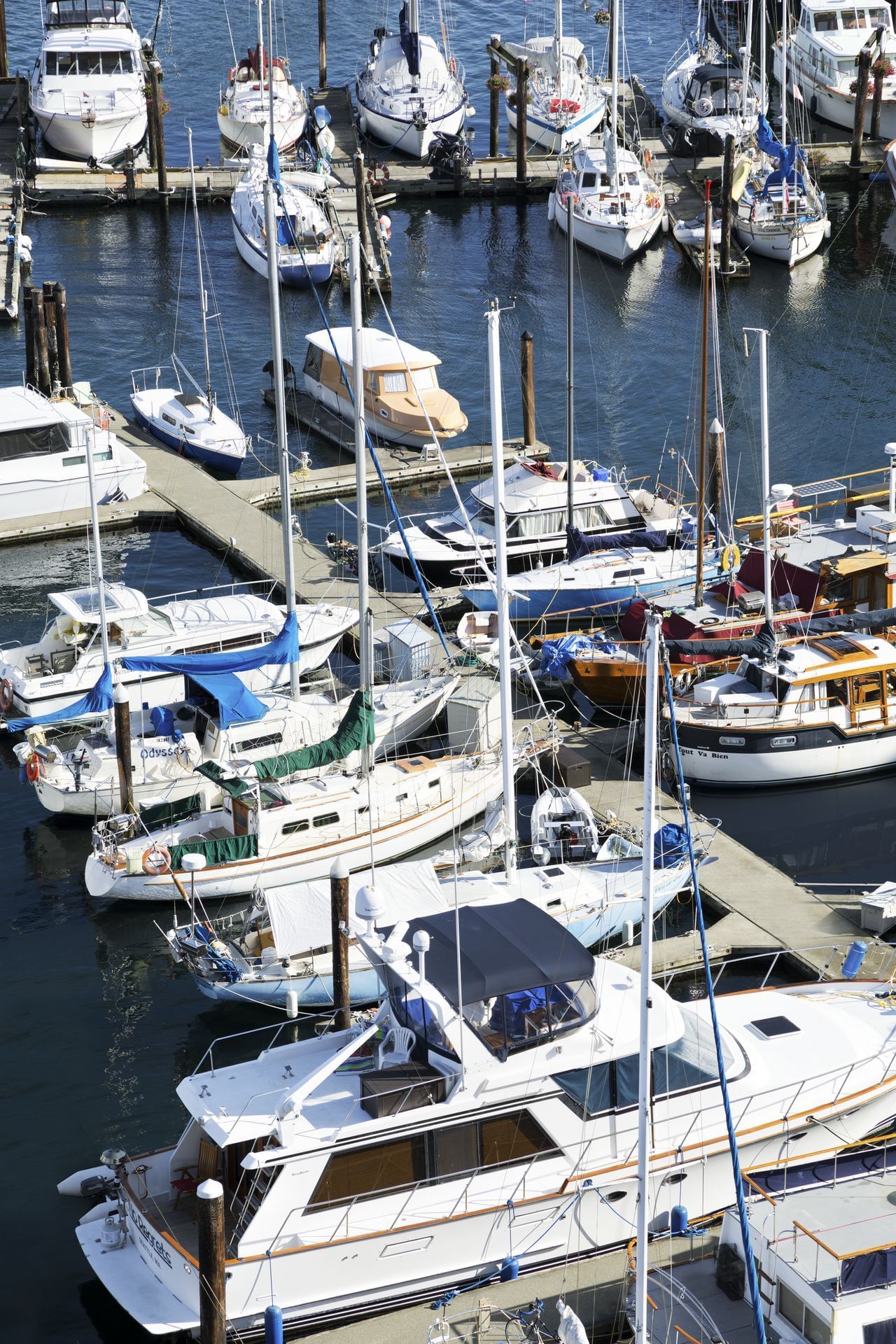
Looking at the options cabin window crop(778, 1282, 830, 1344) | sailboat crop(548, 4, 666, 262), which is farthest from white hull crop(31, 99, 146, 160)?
cabin window crop(778, 1282, 830, 1344)

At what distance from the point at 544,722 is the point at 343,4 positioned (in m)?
68.9

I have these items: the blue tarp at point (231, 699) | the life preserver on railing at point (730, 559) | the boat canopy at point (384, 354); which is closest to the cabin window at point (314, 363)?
the boat canopy at point (384, 354)

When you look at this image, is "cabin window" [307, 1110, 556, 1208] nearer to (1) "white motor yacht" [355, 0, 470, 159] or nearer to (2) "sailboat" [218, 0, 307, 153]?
(2) "sailboat" [218, 0, 307, 153]

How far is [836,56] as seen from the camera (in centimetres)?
7319

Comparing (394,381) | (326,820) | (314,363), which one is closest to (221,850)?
(326,820)

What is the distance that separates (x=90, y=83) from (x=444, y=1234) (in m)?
58.8

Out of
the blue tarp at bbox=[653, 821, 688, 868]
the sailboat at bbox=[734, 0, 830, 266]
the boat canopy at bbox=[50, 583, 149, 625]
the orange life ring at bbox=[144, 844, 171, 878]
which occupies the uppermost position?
the sailboat at bbox=[734, 0, 830, 266]

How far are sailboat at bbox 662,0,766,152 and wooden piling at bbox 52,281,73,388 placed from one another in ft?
93.8

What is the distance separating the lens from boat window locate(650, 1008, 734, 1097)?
21.6 metres

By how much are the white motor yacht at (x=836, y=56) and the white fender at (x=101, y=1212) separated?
198 ft

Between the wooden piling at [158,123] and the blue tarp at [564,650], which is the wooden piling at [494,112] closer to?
the wooden piling at [158,123]

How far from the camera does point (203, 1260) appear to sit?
1891 centimetres

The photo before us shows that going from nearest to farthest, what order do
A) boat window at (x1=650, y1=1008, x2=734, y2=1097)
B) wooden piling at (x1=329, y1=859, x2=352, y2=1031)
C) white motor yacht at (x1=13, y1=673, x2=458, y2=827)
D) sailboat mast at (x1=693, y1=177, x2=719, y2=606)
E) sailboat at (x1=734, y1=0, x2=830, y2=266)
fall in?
1. boat window at (x1=650, y1=1008, x2=734, y2=1097)
2. wooden piling at (x1=329, y1=859, x2=352, y2=1031)
3. white motor yacht at (x1=13, y1=673, x2=458, y2=827)
4. sailboat mast at (x1=693, y1=177, x2=719, y2=606)
5. sailboat at (x1=734, y1=0, x2=830, y2=266)

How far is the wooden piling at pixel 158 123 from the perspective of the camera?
6581cm
